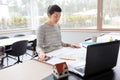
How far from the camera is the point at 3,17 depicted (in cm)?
496

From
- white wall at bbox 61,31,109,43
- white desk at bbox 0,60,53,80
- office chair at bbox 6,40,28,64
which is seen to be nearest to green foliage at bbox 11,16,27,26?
white wall at bbox 61,31,109,43

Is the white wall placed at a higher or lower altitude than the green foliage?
lower

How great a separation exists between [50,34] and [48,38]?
0.06 m

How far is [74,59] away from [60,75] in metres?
0.47

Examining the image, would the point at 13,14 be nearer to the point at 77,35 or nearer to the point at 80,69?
the point at 77,35

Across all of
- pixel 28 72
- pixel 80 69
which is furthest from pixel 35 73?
pixel 80 69

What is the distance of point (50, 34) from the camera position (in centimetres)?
221

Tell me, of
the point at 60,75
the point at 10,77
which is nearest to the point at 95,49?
the point at 60,75

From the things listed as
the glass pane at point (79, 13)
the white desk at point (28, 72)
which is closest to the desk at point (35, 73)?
the white desk at point (28, 72)

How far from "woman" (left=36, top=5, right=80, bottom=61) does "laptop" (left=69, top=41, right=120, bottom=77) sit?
91cm

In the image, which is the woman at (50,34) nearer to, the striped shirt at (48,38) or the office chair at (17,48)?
the striped shirt at (48,38)

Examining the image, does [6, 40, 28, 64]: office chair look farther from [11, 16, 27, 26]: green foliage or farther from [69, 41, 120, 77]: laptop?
[69, 41, 120, 77]: laptop

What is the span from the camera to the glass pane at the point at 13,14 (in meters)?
4.96

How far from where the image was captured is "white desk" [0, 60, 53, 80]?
4.06 ft
